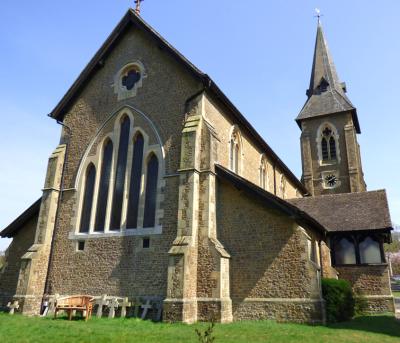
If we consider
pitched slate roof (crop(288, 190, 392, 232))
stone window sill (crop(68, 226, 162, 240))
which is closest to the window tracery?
pitched slate roof (crop(288, 190, 392, 232))

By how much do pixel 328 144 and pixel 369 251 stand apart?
1912cm

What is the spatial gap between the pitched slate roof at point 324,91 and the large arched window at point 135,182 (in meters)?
25.2

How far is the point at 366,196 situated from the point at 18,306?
62.2ft

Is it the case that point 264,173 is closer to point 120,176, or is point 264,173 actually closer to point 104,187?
point 120,176

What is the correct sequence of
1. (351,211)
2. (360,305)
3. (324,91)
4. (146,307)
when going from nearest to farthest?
(146,307), (360,305), (351,211), (324,91)

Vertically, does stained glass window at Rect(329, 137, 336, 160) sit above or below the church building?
above

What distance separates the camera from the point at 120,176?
16172 millimetres

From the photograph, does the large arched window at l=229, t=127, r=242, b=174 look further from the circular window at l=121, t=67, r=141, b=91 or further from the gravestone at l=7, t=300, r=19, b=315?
the gravestone at l=7, t=300, r=19, b=315

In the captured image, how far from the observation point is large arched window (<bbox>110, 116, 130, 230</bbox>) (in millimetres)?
15578

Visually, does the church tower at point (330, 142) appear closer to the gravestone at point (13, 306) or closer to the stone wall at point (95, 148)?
the stone wall at point (95, 148)

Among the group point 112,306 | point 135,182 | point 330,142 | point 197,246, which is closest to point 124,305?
point 112,306

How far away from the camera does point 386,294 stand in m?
17.7

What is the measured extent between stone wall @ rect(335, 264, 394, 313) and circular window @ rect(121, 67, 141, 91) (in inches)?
557

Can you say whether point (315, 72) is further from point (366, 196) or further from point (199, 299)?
point (199, 299)
